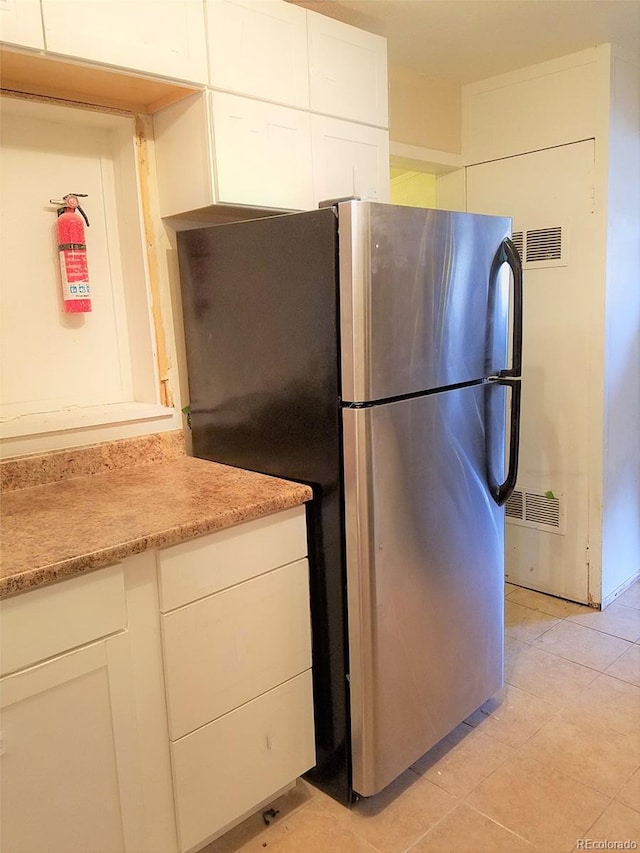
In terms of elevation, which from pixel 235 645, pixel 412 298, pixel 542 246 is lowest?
pixel 235 645

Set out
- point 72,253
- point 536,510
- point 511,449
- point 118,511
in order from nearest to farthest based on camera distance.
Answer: point 118,511 → point 72,253 → point 511,449 → point 536,510

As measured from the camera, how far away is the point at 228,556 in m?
1.49

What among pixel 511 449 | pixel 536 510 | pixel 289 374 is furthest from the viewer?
pixel 536 510

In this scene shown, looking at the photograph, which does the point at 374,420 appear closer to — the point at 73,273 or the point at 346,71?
the point at 73,273

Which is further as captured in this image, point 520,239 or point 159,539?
point 520,239

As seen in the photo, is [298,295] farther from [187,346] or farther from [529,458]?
[529,458]

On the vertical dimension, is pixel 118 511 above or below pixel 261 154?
below

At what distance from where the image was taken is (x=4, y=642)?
114cm

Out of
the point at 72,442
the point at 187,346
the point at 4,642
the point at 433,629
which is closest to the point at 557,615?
the point at 433,629

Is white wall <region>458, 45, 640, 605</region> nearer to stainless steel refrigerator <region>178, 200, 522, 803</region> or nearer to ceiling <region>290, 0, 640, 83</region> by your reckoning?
ceiling <region>290, 0, 640, 83</region>

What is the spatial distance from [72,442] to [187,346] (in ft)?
1.45

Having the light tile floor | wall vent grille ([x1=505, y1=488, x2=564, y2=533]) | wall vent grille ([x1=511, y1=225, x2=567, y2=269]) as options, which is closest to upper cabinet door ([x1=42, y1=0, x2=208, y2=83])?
wall vent grille ([x1=511, y1=225, x2=567, y2=269])

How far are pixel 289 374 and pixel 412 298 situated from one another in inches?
14.1

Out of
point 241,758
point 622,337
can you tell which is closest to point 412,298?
point 241,758
